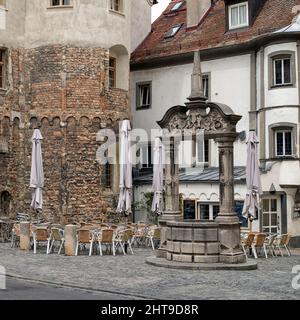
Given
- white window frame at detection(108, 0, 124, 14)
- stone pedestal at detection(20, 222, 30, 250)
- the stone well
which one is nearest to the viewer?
the stone well

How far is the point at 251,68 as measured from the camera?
1099 inches

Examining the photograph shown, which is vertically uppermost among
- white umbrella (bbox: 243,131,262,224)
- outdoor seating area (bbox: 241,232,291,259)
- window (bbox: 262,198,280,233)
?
white umbrella (bbox: 243,131,262,224)

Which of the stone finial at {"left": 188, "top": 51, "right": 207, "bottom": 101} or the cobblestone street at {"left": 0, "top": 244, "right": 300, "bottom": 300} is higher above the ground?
the stone finial at {"left": 188, "top": 51, "right": 207, "bottom": 101}

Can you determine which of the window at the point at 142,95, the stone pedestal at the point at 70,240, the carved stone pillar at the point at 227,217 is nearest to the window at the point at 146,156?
the window at the point at 142,95

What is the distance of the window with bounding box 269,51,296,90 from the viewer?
2634 cm

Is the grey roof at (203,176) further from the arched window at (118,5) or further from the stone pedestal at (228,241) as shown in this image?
the stone pedestal at (228,241)

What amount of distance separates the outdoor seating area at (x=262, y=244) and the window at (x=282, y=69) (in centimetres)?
726

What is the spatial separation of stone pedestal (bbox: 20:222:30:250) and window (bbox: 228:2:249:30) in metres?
14.0

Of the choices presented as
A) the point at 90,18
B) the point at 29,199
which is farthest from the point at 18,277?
the point at 90,18

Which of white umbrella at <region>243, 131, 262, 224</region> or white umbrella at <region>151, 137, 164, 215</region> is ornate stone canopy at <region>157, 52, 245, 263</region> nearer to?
white umbrella at <region>243, 131, 262, 224</region>

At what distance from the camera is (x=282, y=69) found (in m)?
→ 26.7

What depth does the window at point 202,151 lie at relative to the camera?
97.8ft

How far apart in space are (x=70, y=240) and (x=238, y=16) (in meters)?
14.8

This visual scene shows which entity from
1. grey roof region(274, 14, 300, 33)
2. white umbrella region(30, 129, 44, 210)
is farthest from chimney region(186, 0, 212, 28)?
white umbrella region(30, 129, 44, 210)
